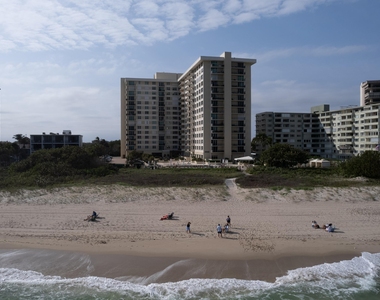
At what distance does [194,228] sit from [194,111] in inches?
2250

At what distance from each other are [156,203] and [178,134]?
6377 centimetres

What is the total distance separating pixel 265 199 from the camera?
28.3 meters

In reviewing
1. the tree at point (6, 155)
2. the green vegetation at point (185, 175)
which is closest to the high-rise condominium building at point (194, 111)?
the green vegetation at point (185, 175)

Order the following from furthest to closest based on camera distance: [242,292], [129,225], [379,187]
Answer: [379,187], [129,225], [242,292]

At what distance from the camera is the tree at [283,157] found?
49.5m

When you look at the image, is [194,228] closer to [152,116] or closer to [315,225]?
[315,225]

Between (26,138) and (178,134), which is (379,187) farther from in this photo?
(26,138)

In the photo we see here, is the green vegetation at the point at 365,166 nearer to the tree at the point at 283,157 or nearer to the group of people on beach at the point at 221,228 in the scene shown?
the tree at the point at 283,157

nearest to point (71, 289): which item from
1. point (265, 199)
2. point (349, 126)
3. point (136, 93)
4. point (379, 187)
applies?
point (265, 199)

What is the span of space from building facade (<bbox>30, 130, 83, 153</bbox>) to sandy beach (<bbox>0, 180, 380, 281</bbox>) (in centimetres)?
4799

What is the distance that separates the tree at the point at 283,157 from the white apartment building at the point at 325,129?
39.3 metres

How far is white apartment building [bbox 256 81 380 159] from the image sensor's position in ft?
269

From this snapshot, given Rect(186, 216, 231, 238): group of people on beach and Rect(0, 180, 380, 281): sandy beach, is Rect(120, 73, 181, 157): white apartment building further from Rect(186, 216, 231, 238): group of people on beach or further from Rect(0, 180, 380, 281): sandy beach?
Rect(186, 216, 231, 238): group of people on beach

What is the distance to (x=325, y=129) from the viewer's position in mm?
95375
